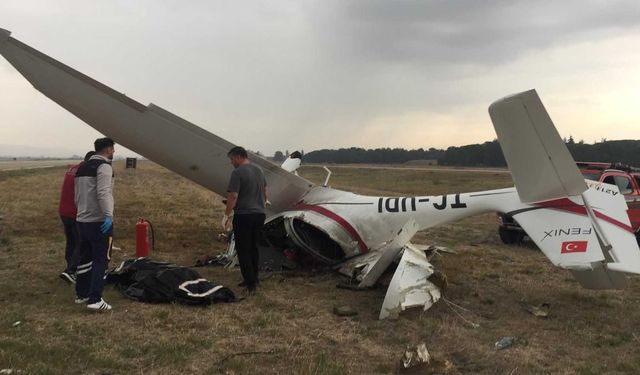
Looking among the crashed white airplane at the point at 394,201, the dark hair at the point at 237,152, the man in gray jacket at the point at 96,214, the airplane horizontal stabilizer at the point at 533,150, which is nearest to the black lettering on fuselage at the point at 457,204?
the crashed white airplane at the point at 394,201

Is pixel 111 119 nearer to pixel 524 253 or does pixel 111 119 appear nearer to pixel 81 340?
pixel 81 340

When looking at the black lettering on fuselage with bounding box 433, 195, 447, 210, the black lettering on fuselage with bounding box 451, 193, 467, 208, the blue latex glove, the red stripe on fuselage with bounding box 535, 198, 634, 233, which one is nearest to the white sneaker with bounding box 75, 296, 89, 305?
the blue latex glove

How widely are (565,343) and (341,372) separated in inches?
101

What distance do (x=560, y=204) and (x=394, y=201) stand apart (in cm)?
248

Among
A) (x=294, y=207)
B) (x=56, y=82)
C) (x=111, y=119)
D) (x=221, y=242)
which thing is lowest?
(x=221, y=242)

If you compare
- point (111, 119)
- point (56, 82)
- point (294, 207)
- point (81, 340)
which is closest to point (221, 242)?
point (294, 207)

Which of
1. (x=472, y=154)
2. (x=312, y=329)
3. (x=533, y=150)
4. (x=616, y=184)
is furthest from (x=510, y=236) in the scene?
(x=472, y=154)

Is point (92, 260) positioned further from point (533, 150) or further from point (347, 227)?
point (533, 150)

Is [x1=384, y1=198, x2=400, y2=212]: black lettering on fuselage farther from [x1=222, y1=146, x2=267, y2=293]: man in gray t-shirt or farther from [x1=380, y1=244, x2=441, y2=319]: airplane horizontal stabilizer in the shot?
[x1=222, y1=146, x2=267, y2=293]: man in gray t-shirt

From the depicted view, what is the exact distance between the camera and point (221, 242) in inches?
420

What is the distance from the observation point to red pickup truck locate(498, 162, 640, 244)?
11.5 meters

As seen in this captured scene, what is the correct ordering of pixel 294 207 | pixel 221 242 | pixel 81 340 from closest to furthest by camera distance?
pixel 81 340 < pixel 294 207 < pixel 221 242

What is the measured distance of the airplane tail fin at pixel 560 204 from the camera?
5227mm

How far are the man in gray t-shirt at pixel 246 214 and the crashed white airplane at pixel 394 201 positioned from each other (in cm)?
115
